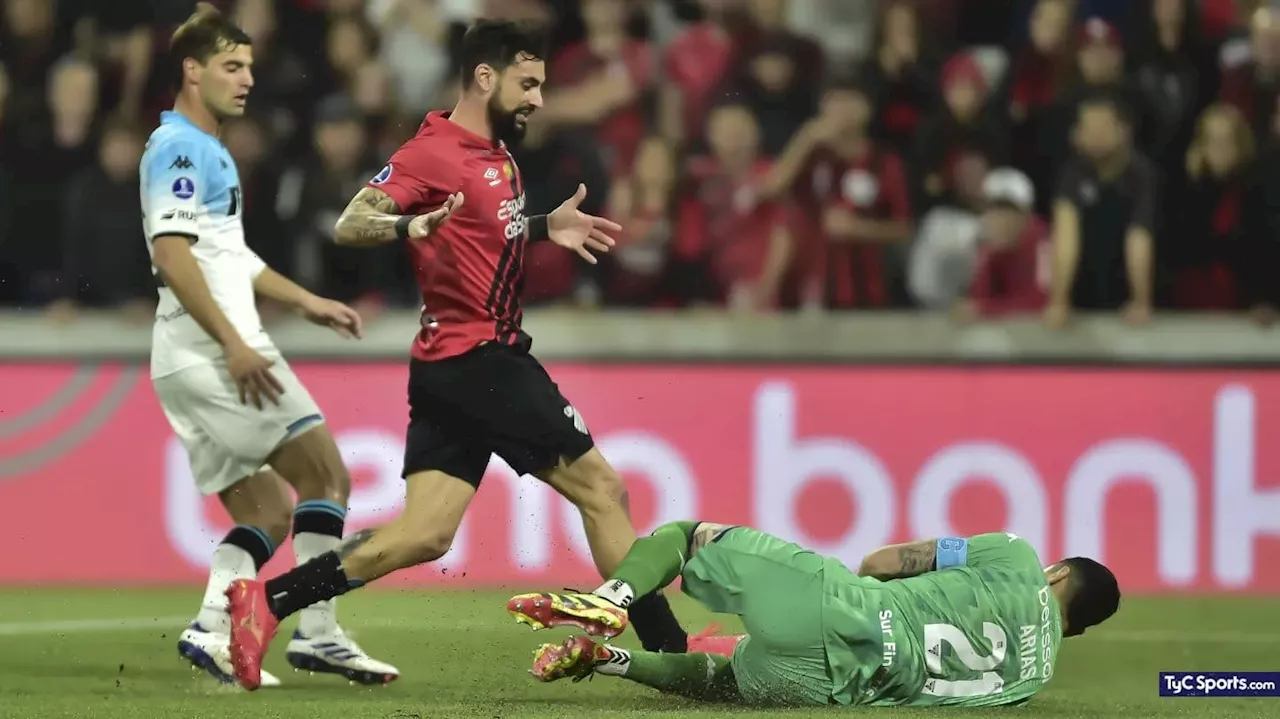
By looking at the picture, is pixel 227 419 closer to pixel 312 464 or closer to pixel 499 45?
pixel 312 464

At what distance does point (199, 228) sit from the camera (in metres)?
7.62

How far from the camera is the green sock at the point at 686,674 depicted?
6.58 meters

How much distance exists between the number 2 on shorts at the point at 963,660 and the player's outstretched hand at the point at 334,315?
7.94 ft

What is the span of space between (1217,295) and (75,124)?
255 inches

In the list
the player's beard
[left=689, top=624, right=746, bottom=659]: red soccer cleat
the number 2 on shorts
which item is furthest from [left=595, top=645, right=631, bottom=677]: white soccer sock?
the player's beard

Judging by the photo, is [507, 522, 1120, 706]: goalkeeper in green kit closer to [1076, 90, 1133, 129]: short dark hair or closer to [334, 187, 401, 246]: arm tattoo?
[334, 187, 401, 246]: arm tattoo

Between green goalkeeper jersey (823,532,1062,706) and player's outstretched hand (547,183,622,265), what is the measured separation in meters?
1.41

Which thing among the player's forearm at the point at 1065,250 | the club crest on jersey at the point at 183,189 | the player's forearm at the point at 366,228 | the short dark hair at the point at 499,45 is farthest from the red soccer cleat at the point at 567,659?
the player's forearm at the point at 1065,250

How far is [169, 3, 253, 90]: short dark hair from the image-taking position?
7.61 meters

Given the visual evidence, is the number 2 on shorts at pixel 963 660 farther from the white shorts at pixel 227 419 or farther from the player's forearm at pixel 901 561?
the white shorts at pixel 227 419

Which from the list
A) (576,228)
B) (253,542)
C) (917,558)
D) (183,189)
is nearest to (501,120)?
(576,228)

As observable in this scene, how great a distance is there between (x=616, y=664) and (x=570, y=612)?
1.69 ft

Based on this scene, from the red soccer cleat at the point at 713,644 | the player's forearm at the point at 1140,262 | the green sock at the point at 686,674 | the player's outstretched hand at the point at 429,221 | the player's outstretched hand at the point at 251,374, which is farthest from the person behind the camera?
the player's forearm at the point at 1140,262

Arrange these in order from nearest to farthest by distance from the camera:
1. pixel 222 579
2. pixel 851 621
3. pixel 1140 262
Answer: pixel 851 621 → pixel 222 579 → pixel 1140 262
